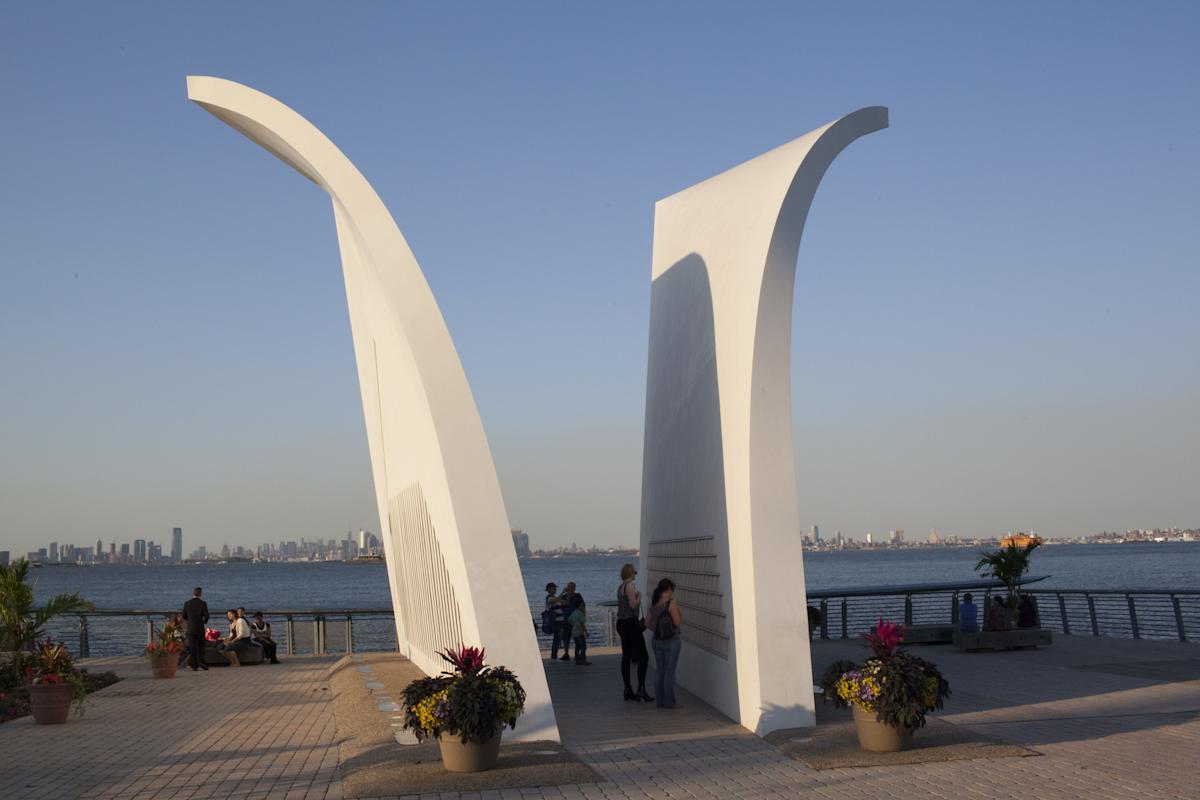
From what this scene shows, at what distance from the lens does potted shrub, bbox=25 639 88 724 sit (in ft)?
44.0

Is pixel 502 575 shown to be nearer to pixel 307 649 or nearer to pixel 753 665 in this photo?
pixel 753 665

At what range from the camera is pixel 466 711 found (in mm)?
9242

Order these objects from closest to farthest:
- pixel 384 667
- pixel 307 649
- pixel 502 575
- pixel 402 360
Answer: pixel 502 575 < pixel 402 360 < pixel 384 667 < pixel 307 649

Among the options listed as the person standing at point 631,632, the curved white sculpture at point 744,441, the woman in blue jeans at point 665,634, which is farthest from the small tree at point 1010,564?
the woman in blue jeans at point 665,634

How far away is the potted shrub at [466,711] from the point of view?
30.3 ft

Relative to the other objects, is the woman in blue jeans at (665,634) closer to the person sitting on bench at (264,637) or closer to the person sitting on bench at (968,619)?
the person sitting on bench at (968,619)

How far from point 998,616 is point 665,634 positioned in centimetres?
901

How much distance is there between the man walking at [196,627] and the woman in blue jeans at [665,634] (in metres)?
10.8

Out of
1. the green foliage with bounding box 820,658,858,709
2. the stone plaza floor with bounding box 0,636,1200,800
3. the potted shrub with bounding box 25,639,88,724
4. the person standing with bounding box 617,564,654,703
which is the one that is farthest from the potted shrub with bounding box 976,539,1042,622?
the potted shrub with bounding box 25,639,88,724

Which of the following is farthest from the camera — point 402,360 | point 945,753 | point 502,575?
point 402,360

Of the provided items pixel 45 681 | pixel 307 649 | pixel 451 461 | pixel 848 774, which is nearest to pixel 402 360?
pixel 451 461

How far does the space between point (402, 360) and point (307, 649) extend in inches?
502

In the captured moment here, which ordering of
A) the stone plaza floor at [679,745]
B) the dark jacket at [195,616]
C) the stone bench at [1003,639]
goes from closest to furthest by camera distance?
1. the stone plaza floor at [679,745]
2. the stone bench at [1003,639]
3. the dark jacket at [195,616]

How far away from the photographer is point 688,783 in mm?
8844
